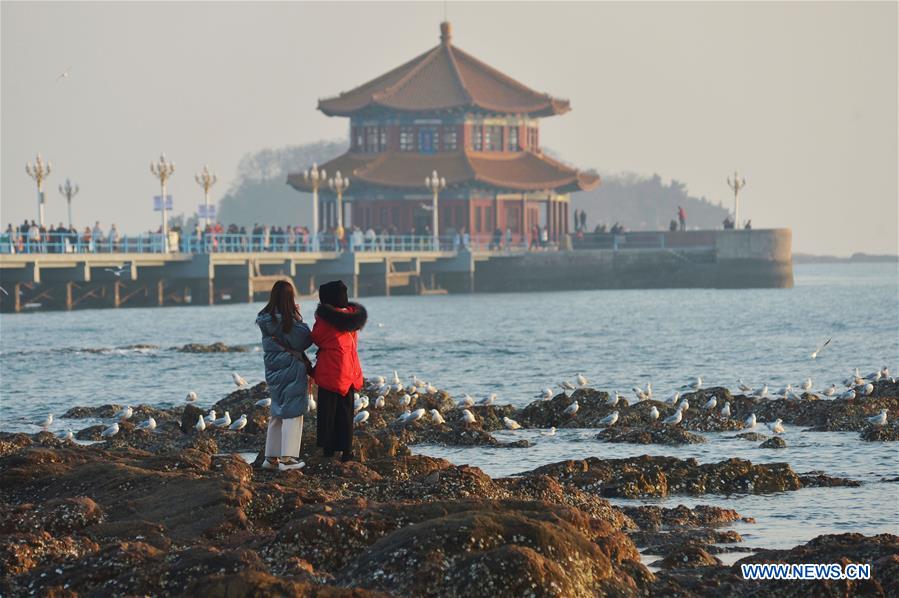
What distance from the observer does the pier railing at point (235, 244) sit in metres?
48.8

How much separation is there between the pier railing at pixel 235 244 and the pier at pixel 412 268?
131mm

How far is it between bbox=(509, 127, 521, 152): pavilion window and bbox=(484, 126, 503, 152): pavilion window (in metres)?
0.60

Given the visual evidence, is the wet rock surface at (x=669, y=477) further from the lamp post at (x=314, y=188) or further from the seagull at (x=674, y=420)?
the lamp post at (x=314, y=188)

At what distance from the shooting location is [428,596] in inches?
342

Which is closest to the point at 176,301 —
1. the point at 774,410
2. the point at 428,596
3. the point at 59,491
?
the point at 774,410

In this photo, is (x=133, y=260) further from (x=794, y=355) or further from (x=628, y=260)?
(x=628, y=260)

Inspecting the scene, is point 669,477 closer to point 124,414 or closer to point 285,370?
point 285,370

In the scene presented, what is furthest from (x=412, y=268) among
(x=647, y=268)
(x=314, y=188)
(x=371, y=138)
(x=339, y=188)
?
(x=371, y=138)

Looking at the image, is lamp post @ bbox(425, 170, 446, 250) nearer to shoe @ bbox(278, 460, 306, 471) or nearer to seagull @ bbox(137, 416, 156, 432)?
seagull @ bbox(137, 416, 156, 432)

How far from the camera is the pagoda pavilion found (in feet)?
251

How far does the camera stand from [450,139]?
79000 millimetres

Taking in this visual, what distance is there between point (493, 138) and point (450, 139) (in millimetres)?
2636

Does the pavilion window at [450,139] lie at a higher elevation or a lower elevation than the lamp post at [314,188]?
higher

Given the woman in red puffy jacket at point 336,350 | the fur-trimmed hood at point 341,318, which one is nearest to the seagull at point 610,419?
the woman in red puffy jacket at point 336,350
